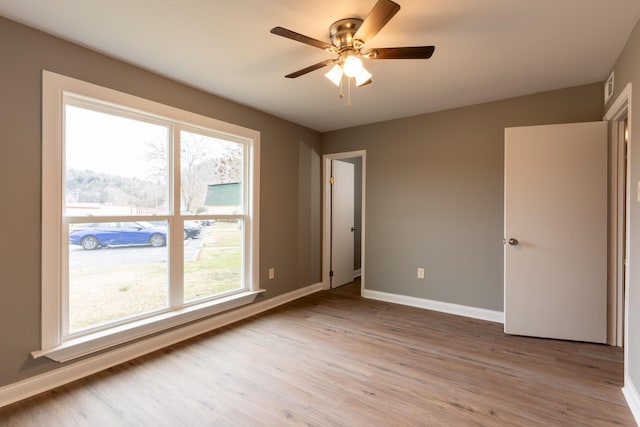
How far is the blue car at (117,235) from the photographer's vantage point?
226 centimetres

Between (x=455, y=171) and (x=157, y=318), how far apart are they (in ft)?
11.3

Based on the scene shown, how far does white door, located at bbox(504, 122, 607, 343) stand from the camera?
2.63 m

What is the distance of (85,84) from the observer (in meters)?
2.18

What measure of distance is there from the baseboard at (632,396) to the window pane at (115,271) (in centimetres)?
346

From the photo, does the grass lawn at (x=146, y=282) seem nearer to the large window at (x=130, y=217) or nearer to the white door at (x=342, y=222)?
the large window at (x=130, y=217)

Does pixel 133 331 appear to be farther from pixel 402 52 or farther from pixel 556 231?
pixel 556 231

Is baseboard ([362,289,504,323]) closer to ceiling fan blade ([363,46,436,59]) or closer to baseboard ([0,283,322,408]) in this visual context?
baseboard ([0,283,322,408])

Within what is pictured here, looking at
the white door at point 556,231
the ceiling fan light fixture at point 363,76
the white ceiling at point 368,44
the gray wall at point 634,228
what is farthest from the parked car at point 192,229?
the gray wall at point 634,228

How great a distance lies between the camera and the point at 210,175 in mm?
3186

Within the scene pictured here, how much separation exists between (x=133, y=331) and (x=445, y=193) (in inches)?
136

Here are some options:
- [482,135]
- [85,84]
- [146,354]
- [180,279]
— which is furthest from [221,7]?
[482,135]

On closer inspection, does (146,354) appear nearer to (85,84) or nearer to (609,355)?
(85,84)

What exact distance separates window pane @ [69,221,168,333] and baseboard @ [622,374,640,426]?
3456 mm

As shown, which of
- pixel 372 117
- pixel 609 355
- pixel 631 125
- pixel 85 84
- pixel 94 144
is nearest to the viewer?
pixel 631 125
